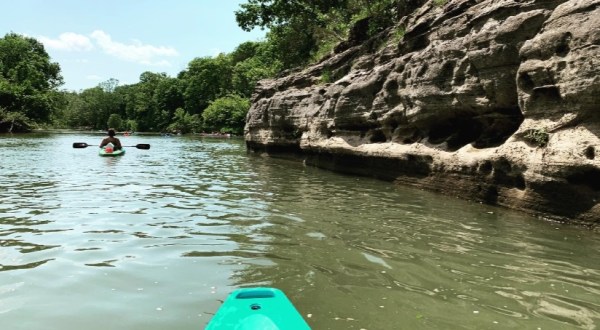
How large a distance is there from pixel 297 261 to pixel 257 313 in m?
2.21

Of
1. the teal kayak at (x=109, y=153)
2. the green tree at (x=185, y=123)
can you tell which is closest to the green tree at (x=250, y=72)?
the green tree at (x=185, y=123)

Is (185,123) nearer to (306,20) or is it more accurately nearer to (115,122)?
(115,122)

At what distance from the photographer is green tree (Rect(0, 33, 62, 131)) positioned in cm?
5491

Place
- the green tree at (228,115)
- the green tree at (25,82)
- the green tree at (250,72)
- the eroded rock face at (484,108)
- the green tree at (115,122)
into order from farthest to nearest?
the green tree at (115,122), the green tree at (250,72), the green tree at (228,115), the green tree at (25,82), the eroded rock face at (484,108)

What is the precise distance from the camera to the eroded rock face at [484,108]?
7.77m

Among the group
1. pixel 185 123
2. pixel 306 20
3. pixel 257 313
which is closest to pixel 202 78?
pixel 185 123

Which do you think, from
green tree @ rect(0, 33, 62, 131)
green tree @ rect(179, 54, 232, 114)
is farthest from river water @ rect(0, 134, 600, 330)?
green tree @ rect(179, 54, 232, 114)

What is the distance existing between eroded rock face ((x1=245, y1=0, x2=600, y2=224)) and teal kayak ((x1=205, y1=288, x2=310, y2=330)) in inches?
242

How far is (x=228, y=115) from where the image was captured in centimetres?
Result: 6800

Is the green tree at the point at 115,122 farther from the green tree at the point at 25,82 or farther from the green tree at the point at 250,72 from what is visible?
the green tree at the point at 250,72

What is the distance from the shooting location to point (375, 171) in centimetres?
1501

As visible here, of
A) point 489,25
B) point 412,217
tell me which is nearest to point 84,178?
point 412,217

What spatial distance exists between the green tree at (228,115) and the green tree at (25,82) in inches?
844

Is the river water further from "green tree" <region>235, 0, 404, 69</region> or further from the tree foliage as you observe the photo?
"green tree" <region>235, 0, 404, 69</region>
